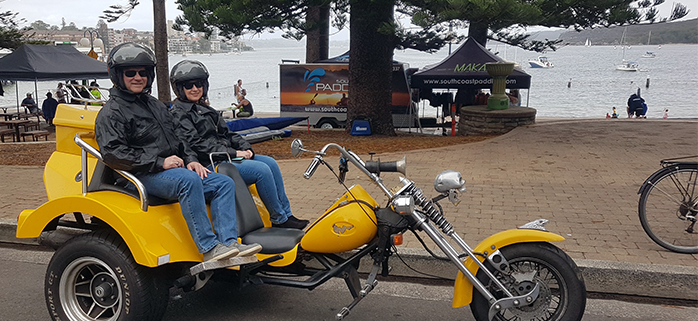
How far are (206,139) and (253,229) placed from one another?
88cm

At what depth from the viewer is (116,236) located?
11.9 feet

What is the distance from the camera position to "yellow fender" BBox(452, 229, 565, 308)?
3.36 metres

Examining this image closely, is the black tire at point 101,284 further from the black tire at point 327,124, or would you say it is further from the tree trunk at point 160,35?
the black tire at point 327,124

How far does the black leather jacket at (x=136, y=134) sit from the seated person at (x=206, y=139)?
0.18m

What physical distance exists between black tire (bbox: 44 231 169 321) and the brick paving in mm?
2414

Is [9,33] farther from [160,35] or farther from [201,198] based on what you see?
[201,198]

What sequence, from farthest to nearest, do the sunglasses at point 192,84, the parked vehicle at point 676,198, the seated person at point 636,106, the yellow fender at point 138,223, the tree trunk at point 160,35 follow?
the seated person at point 636,106 < the tree trunk at point 160,35 < the parked vehicle at point 676,198 < the sunglasses at point 192,84 < the yellow fender at point 138,223

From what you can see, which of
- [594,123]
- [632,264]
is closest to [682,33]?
[594,123]

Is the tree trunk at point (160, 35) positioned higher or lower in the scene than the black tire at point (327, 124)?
higher

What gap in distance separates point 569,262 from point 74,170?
128 inches

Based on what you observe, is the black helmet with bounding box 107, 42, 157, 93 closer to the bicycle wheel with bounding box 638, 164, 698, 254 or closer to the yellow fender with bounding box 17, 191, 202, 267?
the yellow fender with bounding box 17, 191, 202, 267

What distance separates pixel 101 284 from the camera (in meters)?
3.67

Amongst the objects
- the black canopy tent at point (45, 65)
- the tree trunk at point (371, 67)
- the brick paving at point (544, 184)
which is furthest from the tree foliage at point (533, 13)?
the black canopy tent at point (45, 65)

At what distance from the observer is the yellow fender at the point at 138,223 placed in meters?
3.42
